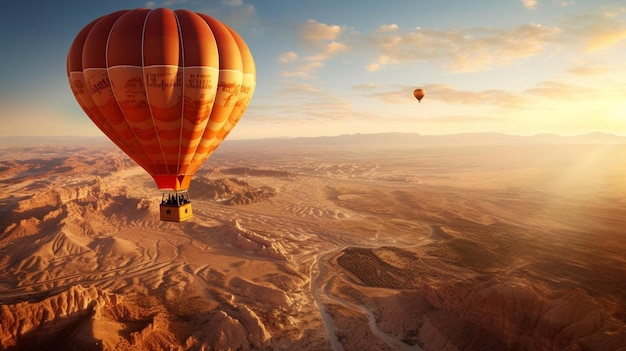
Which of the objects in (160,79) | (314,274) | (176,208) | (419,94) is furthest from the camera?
(419,94)

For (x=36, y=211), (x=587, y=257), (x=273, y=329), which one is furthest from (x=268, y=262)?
(x=36, y=211)

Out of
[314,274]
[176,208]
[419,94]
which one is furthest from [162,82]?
[419,94]

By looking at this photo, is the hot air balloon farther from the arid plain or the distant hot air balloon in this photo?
the distant hot air balloon

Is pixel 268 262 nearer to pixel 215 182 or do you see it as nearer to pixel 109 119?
pixel 109 119

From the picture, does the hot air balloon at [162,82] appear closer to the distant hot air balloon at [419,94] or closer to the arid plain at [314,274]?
the arid plain at [314,274]

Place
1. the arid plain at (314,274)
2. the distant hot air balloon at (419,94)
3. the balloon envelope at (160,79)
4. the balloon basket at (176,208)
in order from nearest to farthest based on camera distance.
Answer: the balloon envelope at (160,79) → the balloon basket at (176,208) → the arid plain at (314,274) → the distant hot air balloon at (419,94)

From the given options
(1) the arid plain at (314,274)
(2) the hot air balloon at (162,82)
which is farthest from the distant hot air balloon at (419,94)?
(2) the hot air balloon at (162,82)

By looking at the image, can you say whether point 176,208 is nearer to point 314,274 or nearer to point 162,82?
point 162,82
